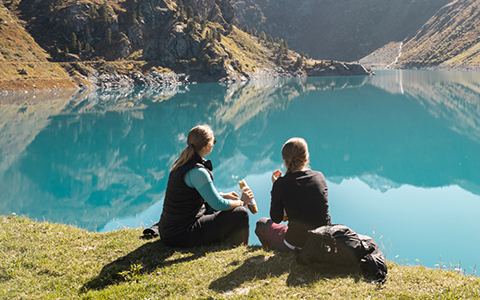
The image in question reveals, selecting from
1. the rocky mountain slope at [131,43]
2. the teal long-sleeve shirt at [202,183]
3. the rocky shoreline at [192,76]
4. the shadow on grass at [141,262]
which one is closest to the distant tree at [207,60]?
the rocky mountain slope at [131,43]

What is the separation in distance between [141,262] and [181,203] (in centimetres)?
150

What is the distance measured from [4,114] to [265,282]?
52279 mm

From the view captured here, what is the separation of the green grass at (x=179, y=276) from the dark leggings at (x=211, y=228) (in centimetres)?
20

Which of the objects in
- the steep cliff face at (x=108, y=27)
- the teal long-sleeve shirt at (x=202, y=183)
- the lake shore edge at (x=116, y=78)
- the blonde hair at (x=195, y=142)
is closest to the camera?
the teal long-sleeve shirt at (x=202, y=183)

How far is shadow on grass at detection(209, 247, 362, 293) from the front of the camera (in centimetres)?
560

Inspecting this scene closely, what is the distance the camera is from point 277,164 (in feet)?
77.5

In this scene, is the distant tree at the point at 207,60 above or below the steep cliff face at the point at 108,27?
below

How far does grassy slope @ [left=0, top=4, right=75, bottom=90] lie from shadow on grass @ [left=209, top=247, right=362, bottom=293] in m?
99.2

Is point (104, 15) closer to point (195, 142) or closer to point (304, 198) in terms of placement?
point (195, 142)

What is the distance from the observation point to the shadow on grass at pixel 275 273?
5.60 meters

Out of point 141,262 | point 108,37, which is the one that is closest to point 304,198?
point 141,262

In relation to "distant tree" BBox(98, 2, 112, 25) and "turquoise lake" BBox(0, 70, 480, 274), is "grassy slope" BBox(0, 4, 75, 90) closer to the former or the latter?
"distant tree" BBox(98, 2, 112, 25)

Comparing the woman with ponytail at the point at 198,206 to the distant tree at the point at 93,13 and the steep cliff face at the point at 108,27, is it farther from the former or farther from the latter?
the distant tree at the point at 93,13

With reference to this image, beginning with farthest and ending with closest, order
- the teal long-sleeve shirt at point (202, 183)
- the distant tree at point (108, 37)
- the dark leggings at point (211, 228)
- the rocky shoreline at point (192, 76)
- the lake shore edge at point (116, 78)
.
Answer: the distant tree at point (108, 37), the rocky shoreline at point (192, 76), the lake shore edge at point (116, 78), the dark leggings at point (211, 228), the teal long-sleeve shirt at point (202, 183)
